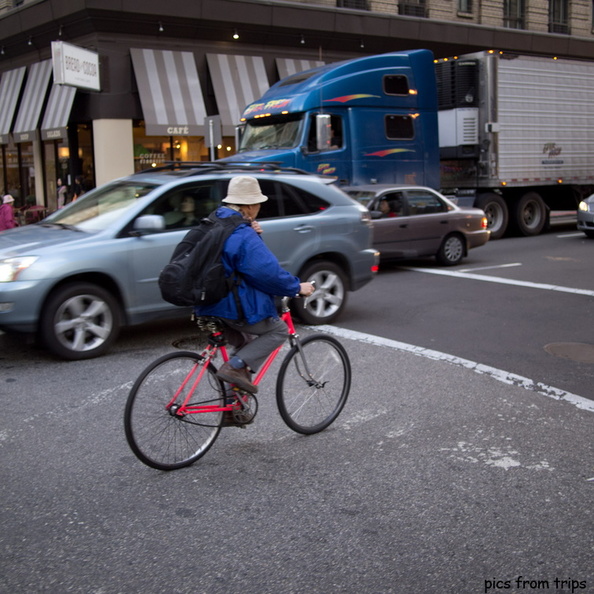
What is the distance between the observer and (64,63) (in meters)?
19.1

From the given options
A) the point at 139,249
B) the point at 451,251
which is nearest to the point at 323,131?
the point at 451,251

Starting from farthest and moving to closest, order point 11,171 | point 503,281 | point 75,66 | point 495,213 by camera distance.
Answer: point 11,171
point 75,66
point 495,213
point 503,281

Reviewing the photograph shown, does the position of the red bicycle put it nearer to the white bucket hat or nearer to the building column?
the white bucket hat

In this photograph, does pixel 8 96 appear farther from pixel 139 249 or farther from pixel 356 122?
pixel 139 249

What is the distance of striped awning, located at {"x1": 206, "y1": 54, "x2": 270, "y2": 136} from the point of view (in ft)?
74.9

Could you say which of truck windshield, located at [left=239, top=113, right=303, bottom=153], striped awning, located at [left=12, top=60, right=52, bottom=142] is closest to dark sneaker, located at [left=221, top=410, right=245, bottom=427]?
truck windshield, located at [left=239, top=113, right=303, bottom=153]

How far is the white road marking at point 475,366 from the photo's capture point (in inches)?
235

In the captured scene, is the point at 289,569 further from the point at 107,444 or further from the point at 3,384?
the point at 3,384

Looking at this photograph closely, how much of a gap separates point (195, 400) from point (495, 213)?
14.4 meters

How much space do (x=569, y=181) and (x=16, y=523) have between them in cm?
1761

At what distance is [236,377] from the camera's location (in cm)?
455

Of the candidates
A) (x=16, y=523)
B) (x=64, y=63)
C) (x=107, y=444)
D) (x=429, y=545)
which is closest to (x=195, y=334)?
(x=107, y=444)

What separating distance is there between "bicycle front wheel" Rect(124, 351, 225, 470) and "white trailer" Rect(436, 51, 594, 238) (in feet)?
45.0

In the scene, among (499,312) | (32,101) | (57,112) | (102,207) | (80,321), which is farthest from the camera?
(32,101)
